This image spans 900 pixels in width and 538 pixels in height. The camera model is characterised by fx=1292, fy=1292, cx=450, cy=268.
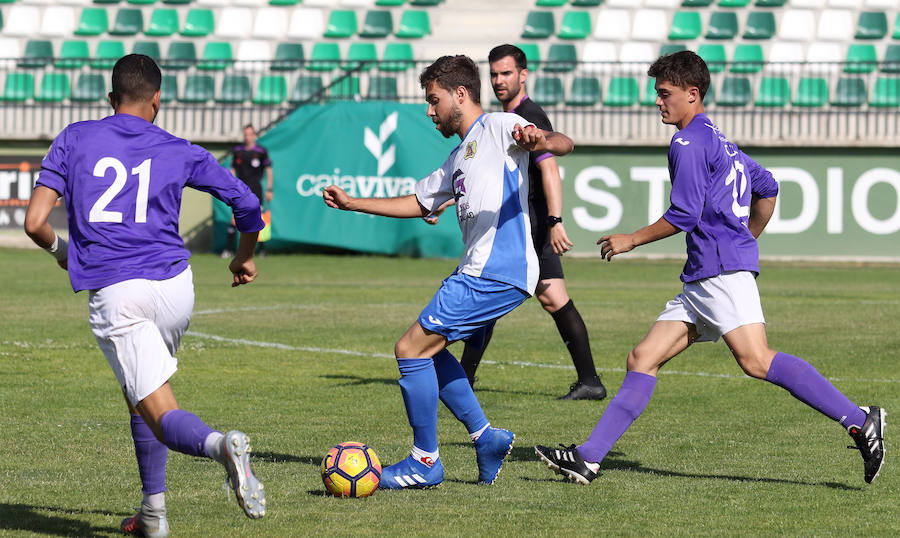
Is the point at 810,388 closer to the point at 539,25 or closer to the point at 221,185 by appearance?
the point at 221,185

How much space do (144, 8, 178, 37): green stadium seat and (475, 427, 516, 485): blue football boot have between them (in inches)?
924

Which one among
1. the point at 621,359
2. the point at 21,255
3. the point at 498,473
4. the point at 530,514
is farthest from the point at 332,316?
the point at 21,255

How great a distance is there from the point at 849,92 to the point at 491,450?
20.0 metres

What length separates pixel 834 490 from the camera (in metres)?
5.91

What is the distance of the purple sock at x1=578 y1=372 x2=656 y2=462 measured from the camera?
5.97m

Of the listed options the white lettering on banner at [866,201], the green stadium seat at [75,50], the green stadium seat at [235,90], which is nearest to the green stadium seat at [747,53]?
the white lettering on banner at [866,201]

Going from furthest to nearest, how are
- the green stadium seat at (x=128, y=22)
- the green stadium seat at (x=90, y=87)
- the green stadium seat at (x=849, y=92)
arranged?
1. the green stadium seat at (x=128, y=22)
2. the green stadium seat at (x=90, y=87)
3. the green stadium seat at (x=849, y=92)

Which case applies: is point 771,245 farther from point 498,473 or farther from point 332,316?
point 498,473

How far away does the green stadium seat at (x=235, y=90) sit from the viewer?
24875 mm

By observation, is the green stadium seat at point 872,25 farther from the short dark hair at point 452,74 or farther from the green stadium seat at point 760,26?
the short dark hair at point 452,74

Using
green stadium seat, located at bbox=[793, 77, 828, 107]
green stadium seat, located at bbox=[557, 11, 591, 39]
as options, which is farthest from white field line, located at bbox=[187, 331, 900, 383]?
green stadium seat, located at bbox=[557, 11, 591, 39]

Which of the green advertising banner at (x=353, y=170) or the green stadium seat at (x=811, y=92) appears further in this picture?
the green stadium seat at (x=811, y=92)

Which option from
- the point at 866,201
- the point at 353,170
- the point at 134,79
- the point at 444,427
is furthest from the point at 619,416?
the point at 866,201

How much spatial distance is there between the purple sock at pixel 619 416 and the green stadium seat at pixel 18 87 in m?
21.4
